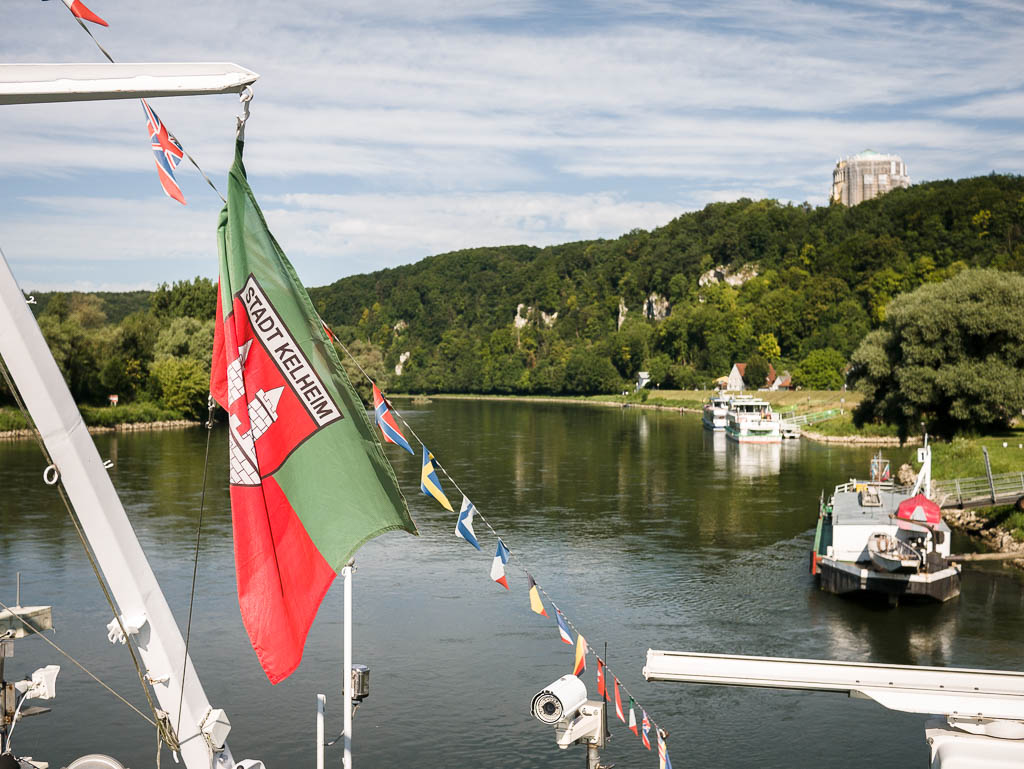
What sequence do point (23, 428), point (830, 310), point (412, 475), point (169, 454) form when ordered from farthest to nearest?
point (830, 310) → point (23, 428) → point (169, 454) → point (412, 475)

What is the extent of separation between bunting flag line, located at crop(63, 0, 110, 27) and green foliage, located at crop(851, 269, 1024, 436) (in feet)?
180

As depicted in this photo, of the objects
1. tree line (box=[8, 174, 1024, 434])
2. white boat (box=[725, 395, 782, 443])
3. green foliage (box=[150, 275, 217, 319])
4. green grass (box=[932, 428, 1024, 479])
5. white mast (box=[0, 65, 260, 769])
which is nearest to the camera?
white mast (box=[0, 65, 260, 769])

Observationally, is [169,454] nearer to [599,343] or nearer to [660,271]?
[599,343]

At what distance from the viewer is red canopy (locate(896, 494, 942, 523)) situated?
2684cm

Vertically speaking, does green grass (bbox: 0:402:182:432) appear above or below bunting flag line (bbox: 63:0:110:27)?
below

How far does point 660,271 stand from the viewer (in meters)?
193

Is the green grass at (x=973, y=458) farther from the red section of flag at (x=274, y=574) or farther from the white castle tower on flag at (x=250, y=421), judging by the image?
the white castle tower on flag at (x=250, y=421)

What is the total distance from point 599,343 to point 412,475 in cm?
12047

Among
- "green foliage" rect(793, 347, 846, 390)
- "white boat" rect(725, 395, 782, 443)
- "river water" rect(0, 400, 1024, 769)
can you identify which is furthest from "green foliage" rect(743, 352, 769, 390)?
"river water" rect(0, 400, 1024, 769)

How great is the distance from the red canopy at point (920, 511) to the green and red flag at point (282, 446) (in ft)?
73.8

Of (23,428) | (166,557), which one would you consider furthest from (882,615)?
(23,428)

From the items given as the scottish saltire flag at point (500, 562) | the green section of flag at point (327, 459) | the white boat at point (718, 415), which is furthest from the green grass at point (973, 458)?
the white boat at point (718, 415)

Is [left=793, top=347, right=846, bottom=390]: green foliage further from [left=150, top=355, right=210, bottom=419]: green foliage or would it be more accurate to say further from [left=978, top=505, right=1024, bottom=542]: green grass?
[left=978, top=505, right=1024, bottom=542]: green grass

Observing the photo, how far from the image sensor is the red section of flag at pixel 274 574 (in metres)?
7.06
